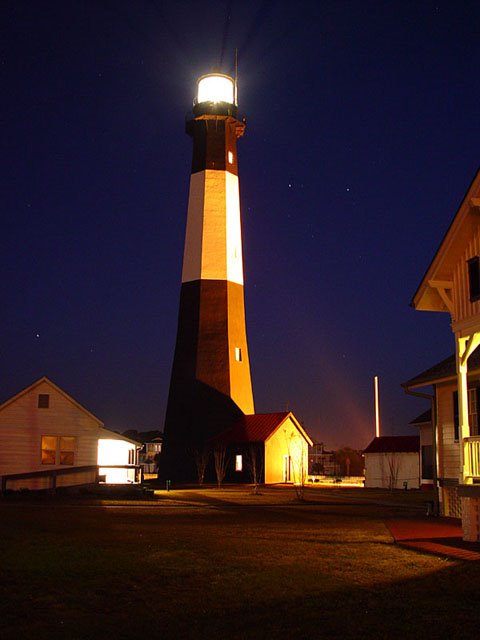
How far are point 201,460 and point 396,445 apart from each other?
1117cm

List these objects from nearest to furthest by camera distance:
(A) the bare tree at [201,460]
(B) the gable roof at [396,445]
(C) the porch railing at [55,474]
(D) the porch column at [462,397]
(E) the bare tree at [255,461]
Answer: (D) the porch column at [462,397] → (C) the porch railing at [55,474] → (B) the gable roof at [396,445] → (E) the bare tree at [255,461] → (A) the bare tree at [201,460]

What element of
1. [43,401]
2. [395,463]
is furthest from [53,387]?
[395,463]

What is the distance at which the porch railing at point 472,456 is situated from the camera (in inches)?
619

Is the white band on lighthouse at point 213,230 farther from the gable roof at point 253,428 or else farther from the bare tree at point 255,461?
the bare tree at point 255,461

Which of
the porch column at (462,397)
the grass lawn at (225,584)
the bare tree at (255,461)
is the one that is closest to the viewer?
the grass lawn at (225,584)

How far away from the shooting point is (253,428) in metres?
47.4

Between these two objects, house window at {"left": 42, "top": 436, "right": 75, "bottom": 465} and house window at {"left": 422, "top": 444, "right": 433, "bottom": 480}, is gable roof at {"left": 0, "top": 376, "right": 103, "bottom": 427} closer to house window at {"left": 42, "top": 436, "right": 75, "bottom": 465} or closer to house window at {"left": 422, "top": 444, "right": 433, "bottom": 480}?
house window at {"left": 42, "top": 436, "right": 75, "bottom": 465}

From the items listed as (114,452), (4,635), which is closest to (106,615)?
(4,635)

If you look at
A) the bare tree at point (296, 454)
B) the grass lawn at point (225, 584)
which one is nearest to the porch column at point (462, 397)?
the grass lawn at point (225, 584)

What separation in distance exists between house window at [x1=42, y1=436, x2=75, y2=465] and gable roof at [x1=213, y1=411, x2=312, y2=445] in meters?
14.2

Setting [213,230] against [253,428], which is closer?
[253,428]

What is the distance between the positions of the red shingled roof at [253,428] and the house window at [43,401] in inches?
597

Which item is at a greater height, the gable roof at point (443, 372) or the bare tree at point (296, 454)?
the gable roof at point (443, 372)

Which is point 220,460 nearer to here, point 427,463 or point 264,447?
point 264,447
